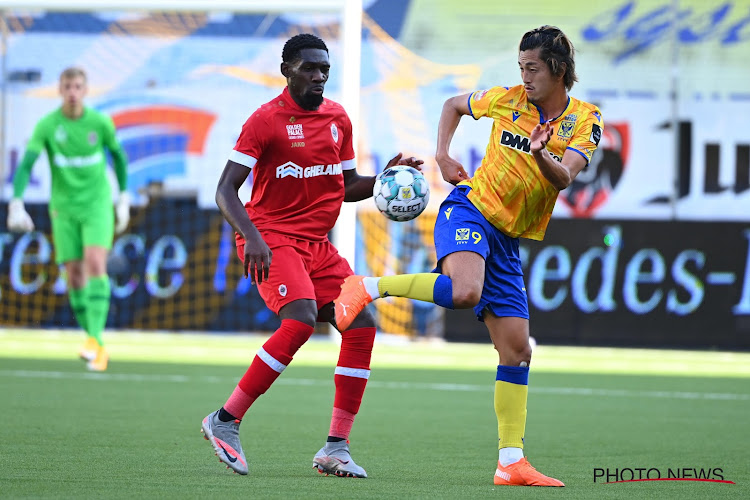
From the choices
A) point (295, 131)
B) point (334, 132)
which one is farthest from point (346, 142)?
point (295, 131)

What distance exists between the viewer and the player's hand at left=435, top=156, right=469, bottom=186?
5895 mm

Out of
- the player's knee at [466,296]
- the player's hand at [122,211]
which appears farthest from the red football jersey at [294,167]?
the player's hand at [122,211]

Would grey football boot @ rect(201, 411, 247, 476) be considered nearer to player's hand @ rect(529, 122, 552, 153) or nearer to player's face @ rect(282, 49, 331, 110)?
player's face @ rect(282, 49, 331, 110)

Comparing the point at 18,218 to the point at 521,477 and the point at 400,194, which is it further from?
the point at 521,477

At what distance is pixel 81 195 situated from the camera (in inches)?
418

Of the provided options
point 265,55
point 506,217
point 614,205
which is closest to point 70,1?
point 265,55

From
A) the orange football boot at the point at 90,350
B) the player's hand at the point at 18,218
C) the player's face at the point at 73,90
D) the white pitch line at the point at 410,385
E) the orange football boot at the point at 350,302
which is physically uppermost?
the player's face at the point at 73,90

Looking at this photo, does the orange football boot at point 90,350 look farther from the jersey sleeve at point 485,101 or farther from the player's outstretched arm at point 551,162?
the player's outstretched arm at point 551,162

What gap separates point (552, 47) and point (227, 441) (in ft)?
7.35

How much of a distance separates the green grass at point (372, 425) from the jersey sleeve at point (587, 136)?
145cm

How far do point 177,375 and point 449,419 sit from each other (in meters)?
3.36

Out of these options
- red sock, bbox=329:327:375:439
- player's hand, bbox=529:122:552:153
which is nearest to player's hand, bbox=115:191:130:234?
red sock, bbox=329:327:375:439

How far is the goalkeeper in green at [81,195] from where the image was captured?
417 inches

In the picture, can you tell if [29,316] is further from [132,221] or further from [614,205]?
[614,205]
